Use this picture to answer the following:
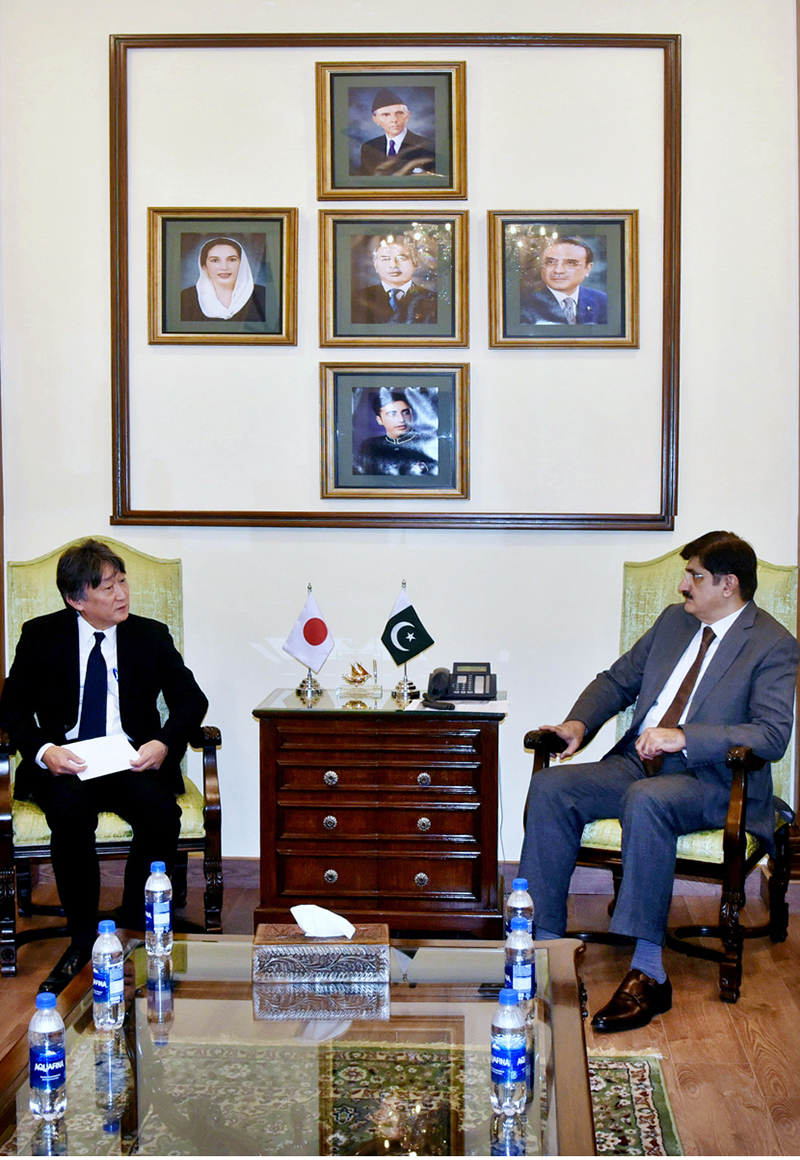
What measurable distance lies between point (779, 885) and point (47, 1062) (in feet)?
9.22

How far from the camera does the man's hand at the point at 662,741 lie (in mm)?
3816

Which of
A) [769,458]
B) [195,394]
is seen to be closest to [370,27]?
[195,394]

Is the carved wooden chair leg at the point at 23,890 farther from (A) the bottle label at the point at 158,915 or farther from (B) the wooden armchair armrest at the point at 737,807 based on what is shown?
(B) the wooden armchair armrest at the point at 737,807

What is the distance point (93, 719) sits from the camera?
4160 mm

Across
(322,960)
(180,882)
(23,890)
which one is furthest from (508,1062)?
(23,890)

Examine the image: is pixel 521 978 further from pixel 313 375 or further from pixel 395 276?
pixel 395 276

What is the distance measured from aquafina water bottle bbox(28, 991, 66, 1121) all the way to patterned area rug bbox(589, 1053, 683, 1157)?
121cm

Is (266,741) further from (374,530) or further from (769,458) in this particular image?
(769,458)

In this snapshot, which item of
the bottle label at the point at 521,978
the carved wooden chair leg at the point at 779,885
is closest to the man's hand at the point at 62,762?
the bottle label at the point at 521,978

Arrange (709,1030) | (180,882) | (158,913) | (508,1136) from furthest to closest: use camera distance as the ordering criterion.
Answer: (180,882)
(709,1030)
(158,913)
(508,1136)

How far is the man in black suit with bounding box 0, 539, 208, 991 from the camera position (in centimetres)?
389

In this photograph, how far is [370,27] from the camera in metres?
4.62

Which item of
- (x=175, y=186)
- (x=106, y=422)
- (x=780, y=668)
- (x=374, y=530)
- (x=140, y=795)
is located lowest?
(x=140, y=795)

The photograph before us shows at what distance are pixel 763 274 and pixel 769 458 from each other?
2.30ft
